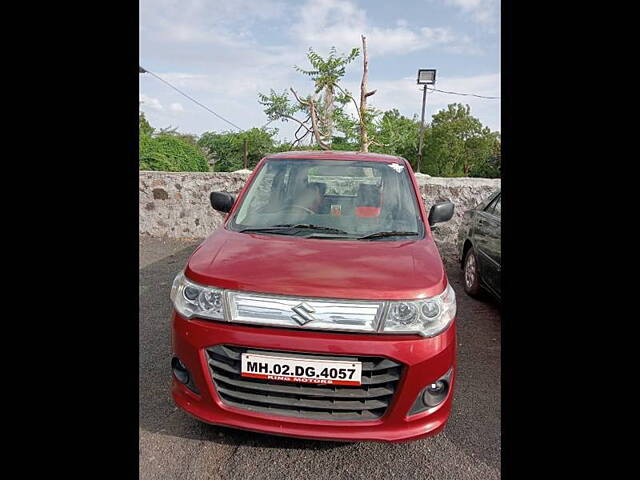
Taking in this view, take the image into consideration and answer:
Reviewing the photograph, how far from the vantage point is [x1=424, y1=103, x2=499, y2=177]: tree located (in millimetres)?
21109

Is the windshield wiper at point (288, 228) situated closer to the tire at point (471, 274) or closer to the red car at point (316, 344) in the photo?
the red car at point (316, 344)

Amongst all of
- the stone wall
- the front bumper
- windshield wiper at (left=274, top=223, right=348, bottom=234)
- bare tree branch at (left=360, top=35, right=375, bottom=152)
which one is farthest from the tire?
bare tree branch at (left=360, top=35, right=375, bottom=152)

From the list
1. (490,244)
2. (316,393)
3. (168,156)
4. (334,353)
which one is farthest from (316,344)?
(168,156)

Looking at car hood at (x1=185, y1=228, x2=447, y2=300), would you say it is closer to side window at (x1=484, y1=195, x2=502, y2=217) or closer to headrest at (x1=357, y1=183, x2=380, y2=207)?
headrest at (x1=357, y1=183, x2=380, y2=207)

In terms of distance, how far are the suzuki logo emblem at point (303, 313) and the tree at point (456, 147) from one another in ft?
64.1

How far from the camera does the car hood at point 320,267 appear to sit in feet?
6.68

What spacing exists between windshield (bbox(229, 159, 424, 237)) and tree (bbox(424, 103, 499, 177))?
18.0 meters

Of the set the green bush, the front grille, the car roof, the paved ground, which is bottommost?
the paved ground

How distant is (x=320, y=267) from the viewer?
7.20 ft

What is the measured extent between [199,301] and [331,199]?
1405 mm
